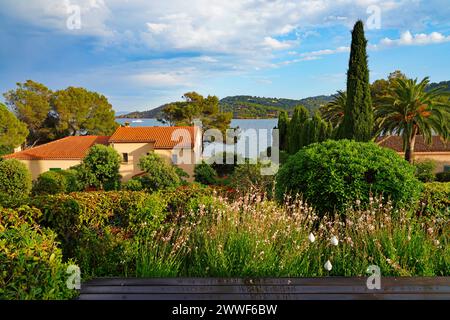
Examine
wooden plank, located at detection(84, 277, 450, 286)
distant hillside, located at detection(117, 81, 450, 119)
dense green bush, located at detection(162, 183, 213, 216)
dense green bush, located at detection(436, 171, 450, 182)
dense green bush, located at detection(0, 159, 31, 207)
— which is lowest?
dense green bush, located at detection(436, 171, 450, 182)

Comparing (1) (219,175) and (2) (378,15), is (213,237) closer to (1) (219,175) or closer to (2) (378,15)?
(2) (378,15)

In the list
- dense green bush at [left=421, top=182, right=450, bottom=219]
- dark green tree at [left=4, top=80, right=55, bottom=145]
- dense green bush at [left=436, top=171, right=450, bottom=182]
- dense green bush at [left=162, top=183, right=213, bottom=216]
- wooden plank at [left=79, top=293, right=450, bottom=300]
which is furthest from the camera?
dark green tree at [left=4, top=80, right=55, bottom=145]

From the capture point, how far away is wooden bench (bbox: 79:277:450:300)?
8.45 ft

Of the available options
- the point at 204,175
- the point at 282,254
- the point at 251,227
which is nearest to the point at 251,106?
the point at 204,175

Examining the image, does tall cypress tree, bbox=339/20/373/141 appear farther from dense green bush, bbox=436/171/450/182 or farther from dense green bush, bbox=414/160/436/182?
dense green bush, bbox=436/171/450/182

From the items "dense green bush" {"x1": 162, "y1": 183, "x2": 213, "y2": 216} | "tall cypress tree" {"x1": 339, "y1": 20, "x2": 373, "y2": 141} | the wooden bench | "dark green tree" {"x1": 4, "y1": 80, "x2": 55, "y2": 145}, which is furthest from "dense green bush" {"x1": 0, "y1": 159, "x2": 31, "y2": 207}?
"dark green tree" {"x1": 4, "y1": 80, "x2": 55, "y2": 145}

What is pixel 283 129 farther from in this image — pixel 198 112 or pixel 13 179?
pixel 13 179

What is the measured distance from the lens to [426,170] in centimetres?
2309

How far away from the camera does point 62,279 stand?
260cm

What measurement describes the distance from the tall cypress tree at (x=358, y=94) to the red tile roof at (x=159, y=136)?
1272 centimetres

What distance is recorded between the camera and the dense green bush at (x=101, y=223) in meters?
3.89

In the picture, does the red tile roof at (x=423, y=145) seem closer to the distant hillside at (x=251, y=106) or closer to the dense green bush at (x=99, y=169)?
the distant hillside at (x=251, y=106)

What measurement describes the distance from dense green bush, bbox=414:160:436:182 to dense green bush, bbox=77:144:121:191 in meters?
16.8

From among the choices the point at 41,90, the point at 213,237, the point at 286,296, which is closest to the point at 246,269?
the point at 213,237
